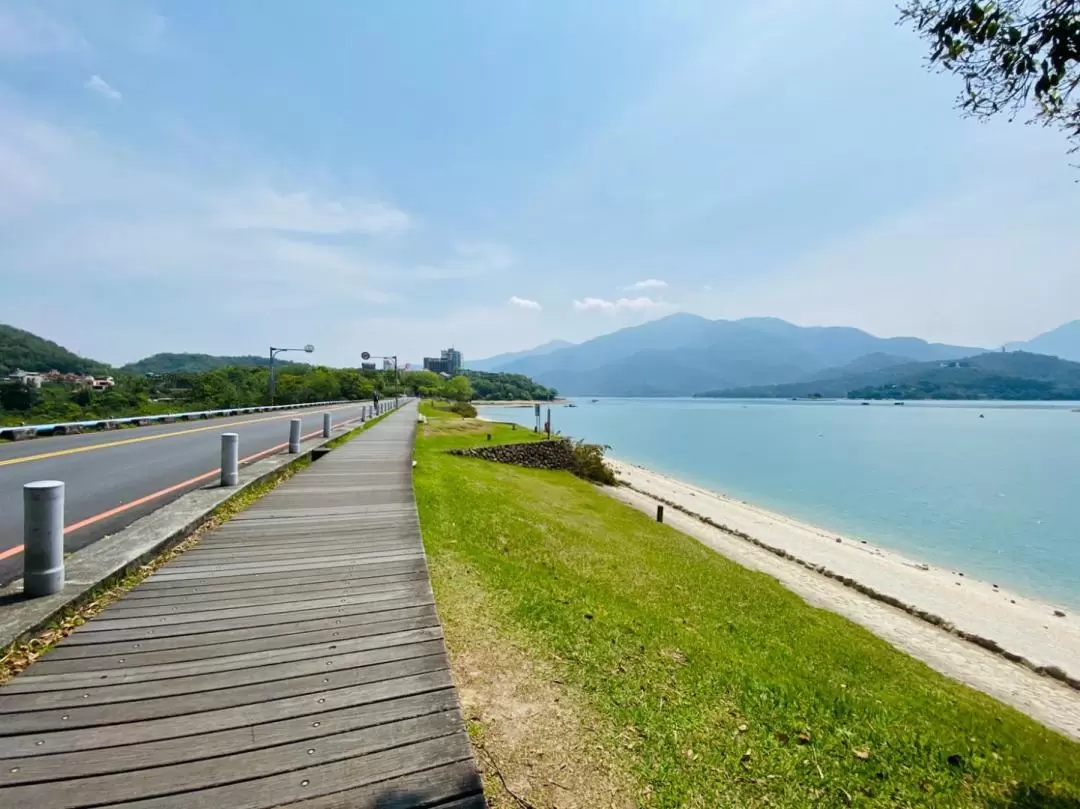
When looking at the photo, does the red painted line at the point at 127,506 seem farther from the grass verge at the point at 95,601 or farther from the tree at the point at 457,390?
the tree at the point at 457,390

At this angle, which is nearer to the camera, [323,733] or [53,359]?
[323,733]

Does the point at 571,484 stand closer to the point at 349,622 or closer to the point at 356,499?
the point at 356,499

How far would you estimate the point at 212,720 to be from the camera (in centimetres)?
249

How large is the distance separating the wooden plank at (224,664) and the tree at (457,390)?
115 metres

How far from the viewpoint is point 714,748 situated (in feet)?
11.5

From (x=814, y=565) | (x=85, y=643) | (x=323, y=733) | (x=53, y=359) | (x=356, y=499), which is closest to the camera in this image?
(x=323, y=733)

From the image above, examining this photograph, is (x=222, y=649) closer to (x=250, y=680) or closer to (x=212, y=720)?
(x=250, y=680)

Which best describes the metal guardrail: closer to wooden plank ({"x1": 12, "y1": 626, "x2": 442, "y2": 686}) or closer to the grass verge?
the grass verge

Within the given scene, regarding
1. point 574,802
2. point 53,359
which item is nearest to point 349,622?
point 574,802

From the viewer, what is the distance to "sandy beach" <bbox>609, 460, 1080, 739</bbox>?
9477 millimetres

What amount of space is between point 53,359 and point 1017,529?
120423 mm

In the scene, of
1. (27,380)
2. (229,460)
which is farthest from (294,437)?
(27,380)

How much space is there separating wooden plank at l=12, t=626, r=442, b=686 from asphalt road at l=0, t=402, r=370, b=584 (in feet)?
8.61

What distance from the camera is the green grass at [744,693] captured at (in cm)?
340
